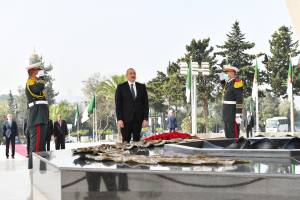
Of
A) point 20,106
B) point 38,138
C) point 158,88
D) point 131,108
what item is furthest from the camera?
point 20,106

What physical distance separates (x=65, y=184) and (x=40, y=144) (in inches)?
145

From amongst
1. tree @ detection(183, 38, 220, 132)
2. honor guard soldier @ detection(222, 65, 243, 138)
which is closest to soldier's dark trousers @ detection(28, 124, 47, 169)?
honor guard soldier @ detection(222, 65, 243, 138)

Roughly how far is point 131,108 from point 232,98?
2174 mm

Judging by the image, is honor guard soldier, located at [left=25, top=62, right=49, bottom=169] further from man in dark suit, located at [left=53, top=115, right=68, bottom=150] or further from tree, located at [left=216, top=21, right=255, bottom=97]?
tree, located at [left=216, top=21, right=255, bottom=97]

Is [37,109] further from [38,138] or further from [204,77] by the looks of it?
[204,77]

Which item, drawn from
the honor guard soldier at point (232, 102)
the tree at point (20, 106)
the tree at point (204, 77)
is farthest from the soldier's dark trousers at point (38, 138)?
the tree at point (20, 106)

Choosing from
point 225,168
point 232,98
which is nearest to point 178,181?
point 225,168

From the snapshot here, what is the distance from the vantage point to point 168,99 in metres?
42.4

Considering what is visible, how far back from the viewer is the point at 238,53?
137 ft

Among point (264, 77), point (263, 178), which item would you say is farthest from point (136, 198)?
point (264, 77)

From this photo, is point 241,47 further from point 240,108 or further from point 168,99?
point 240,108

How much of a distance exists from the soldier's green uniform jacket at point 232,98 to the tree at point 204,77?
31224mm

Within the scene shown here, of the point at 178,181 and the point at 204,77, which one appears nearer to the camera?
the point at 178,181

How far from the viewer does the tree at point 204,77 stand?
38.9 m
